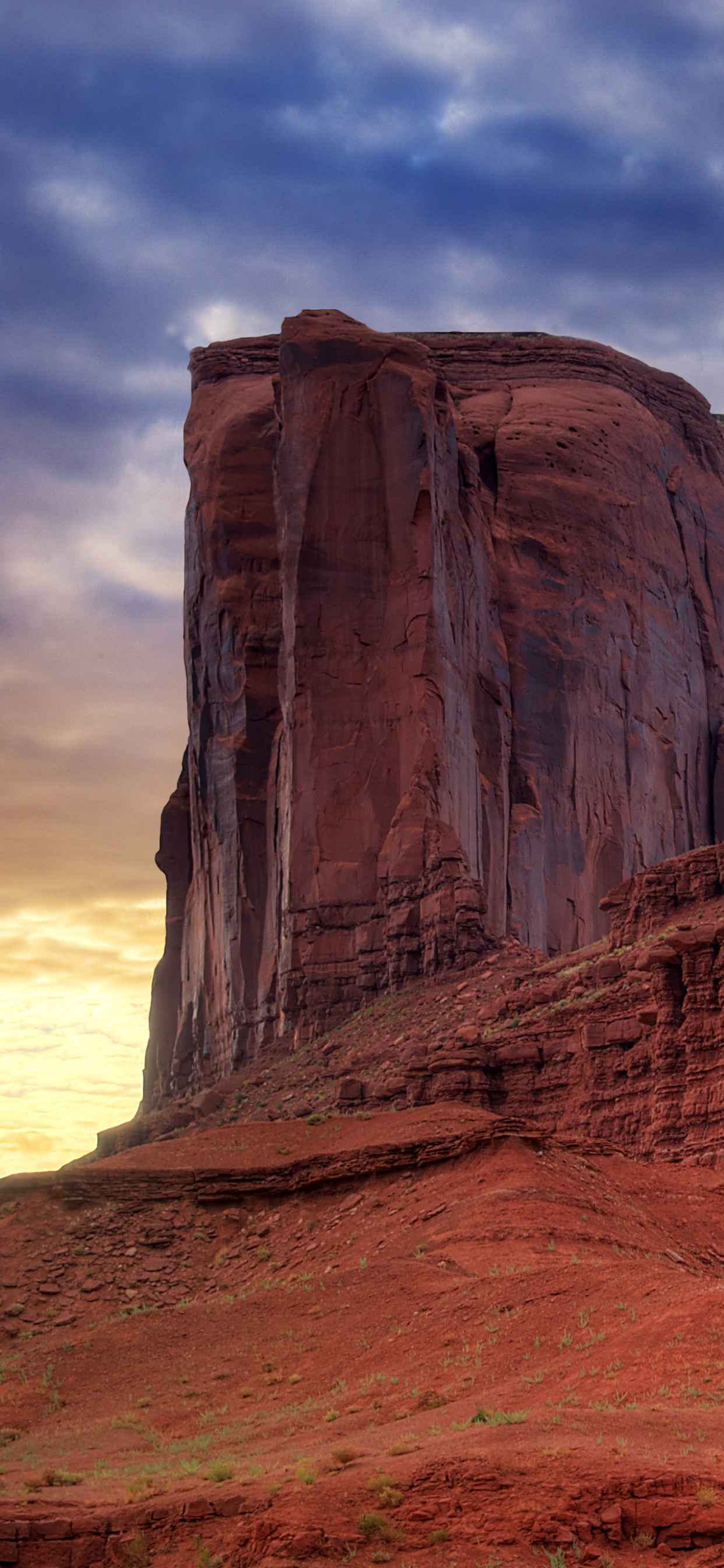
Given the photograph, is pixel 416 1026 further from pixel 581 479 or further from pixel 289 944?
pixel 581 479

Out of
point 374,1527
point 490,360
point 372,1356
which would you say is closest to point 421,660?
point 490,360

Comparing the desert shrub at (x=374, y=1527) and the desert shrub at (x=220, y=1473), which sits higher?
the desert shrub at (x=220, y=1473)

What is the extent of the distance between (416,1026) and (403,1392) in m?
30.9

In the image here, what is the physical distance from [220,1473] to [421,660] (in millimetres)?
44752

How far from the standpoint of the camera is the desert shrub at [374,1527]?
1448cm

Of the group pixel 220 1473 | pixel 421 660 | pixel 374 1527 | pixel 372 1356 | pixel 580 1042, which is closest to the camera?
pixel 374 1527

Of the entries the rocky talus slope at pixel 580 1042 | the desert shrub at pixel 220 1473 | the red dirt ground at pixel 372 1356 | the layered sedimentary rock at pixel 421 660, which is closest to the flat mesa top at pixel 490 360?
the layered sedimentary rock at pixel 421 660

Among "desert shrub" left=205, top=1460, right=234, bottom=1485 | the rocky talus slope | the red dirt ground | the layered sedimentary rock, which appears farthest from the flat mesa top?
"desert shrub" left=205, top=1460, right=234, bottom=1485

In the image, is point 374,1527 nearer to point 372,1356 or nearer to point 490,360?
point 372,1356

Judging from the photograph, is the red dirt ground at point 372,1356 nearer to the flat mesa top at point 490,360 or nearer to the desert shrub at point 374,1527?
the desert shrub at point 374,1527

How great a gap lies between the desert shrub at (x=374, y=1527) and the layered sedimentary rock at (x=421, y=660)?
3948cm

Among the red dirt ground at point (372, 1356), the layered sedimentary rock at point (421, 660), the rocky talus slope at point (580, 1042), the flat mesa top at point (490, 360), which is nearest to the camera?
the red dirt ground at point (372, 1356)

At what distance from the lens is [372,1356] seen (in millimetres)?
22016

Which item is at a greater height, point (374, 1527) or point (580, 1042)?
point (580, 1042)
